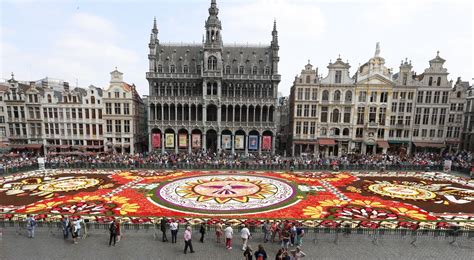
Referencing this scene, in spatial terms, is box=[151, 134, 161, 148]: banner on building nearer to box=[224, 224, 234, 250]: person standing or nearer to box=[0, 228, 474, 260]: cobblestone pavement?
box=[0, 228, 474, 260]: cobblestone pavement

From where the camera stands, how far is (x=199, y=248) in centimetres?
1479

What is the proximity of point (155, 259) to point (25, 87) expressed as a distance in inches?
2326

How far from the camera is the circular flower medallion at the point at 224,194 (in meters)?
21.6

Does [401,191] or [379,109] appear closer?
[401,191]

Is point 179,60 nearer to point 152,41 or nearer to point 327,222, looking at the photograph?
point 152,41

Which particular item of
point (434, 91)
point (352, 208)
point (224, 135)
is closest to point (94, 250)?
point (352, 208)

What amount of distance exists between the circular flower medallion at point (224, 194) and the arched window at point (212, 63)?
2742 centimetres

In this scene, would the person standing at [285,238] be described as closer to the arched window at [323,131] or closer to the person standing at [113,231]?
the person standing at [113,231]

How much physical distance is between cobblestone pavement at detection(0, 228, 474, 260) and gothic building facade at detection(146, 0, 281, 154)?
118ft

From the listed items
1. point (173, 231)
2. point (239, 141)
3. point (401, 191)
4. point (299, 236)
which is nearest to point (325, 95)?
point (239, 141)

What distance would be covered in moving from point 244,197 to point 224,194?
2.17 m

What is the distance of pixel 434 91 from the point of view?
4828 cm

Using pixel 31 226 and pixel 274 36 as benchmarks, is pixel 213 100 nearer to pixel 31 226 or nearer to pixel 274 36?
pixel 274 36

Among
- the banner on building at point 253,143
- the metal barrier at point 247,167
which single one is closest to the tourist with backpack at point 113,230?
the metal barrier at point 247,167
